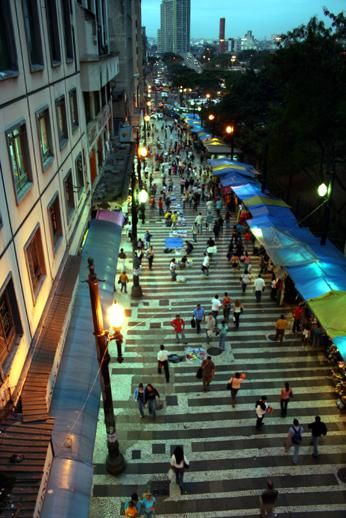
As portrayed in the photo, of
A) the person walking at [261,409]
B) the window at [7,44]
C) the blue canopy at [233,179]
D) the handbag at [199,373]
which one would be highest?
the window at [7,44]

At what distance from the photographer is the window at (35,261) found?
9938mm

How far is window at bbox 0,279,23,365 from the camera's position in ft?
26.6

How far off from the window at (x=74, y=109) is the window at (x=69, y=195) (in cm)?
225

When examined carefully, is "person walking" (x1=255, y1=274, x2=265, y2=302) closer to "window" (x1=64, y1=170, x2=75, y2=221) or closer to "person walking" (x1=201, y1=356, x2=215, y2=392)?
"person walking" (x1=201, y1=356, x2=215, y2=392)

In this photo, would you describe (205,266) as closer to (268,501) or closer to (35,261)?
(35,261)

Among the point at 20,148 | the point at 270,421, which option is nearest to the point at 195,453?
the point at 270,421

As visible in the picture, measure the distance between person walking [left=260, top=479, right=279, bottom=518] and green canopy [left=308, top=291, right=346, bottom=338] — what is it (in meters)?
5.20

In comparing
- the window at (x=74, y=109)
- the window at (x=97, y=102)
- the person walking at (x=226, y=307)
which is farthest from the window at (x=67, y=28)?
the person walking at (x=226, y=307)

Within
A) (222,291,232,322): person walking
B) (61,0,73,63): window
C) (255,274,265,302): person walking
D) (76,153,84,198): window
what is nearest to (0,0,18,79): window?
(61,0,73,63): window

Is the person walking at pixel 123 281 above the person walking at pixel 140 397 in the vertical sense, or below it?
below

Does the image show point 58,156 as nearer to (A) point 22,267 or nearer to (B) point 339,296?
(A) point 22,267

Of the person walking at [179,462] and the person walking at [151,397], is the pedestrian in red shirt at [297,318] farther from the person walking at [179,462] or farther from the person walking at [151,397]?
the person walking at [179,462]

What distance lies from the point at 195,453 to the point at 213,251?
14.3 m

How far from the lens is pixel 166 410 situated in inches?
532
